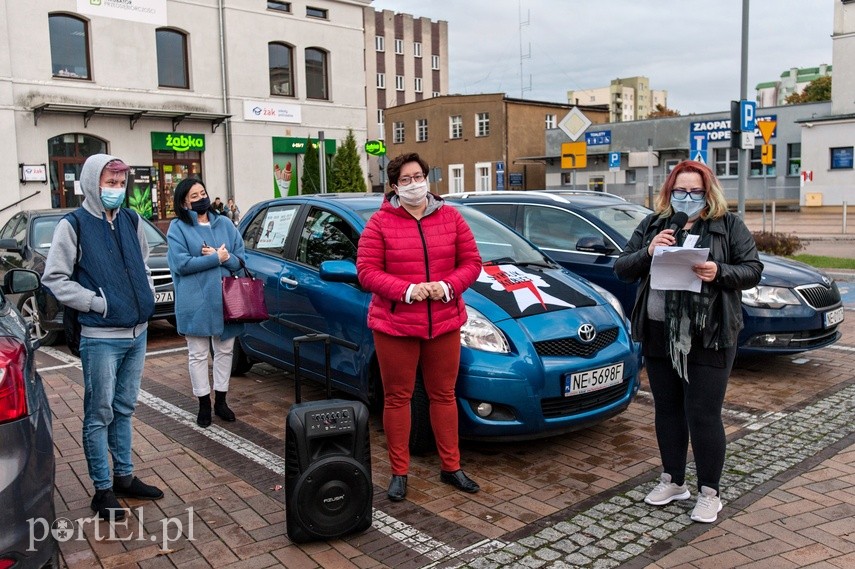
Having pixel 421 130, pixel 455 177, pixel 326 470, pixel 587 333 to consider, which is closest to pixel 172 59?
pixel 587 333

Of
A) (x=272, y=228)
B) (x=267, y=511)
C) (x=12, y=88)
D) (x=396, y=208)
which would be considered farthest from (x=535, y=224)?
(x=12, y=88)

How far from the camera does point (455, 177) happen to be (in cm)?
5303

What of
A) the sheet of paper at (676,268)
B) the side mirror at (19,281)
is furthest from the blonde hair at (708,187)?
the side mirror at (19,281)

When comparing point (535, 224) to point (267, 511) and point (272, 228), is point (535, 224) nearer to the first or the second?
point (272, 228)

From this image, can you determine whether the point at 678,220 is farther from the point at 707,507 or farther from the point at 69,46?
the point at 69,46

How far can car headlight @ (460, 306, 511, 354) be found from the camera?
4820mm

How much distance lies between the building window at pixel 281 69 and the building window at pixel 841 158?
25.2 meters

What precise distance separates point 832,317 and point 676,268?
407 centimetres

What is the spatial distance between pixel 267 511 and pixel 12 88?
21.5 metres

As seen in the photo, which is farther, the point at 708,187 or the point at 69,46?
the point at 69,46

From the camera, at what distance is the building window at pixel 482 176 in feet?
166

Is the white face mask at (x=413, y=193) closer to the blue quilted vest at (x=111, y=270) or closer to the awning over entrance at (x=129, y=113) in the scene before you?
the blue quilted vest at (x=111, y=270)

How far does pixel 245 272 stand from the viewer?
5.89 metres

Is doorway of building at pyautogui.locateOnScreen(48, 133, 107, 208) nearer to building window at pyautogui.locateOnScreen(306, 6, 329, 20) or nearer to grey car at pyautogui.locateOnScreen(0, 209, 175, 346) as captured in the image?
building window at pyautogui.locateOnScreen(306, 6, 329, 20)
